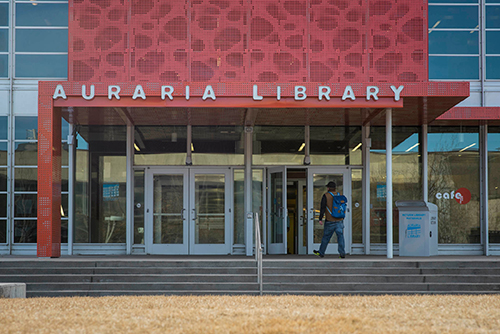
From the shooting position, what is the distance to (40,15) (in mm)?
12750

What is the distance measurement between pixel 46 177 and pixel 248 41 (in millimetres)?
4540

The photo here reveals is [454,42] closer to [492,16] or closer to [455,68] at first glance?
Answer: [455,68]

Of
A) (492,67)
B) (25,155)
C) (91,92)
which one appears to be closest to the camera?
(91,92)

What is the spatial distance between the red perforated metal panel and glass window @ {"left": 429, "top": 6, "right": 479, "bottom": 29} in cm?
265

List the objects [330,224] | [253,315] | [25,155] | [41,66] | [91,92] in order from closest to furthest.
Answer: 1. [253,315]
2. [91,92]
3. [330,224]
4. [25,155]
5. [41,66]

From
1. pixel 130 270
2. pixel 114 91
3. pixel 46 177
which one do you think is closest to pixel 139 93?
pixel 114 91

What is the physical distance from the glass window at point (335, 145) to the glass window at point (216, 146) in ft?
5.52

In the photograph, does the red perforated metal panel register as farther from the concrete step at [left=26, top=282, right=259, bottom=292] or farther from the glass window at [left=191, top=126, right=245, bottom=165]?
the concrete step at [left=26, top=282, right=259, bottom=292]

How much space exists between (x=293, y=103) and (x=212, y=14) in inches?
Answer: 96.4

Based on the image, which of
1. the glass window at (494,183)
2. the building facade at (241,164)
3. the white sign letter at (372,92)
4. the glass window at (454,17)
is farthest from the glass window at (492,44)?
the white sign letter at (372,92)

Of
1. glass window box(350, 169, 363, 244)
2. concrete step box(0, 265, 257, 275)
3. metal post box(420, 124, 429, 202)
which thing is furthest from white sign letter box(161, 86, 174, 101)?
metal post box(420, 124, 429, 202)

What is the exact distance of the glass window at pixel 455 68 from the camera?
1293cm

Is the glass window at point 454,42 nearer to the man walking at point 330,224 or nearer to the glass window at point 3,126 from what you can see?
the man walking at point 330,224

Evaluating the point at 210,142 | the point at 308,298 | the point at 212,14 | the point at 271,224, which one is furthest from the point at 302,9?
the point at 308,298
